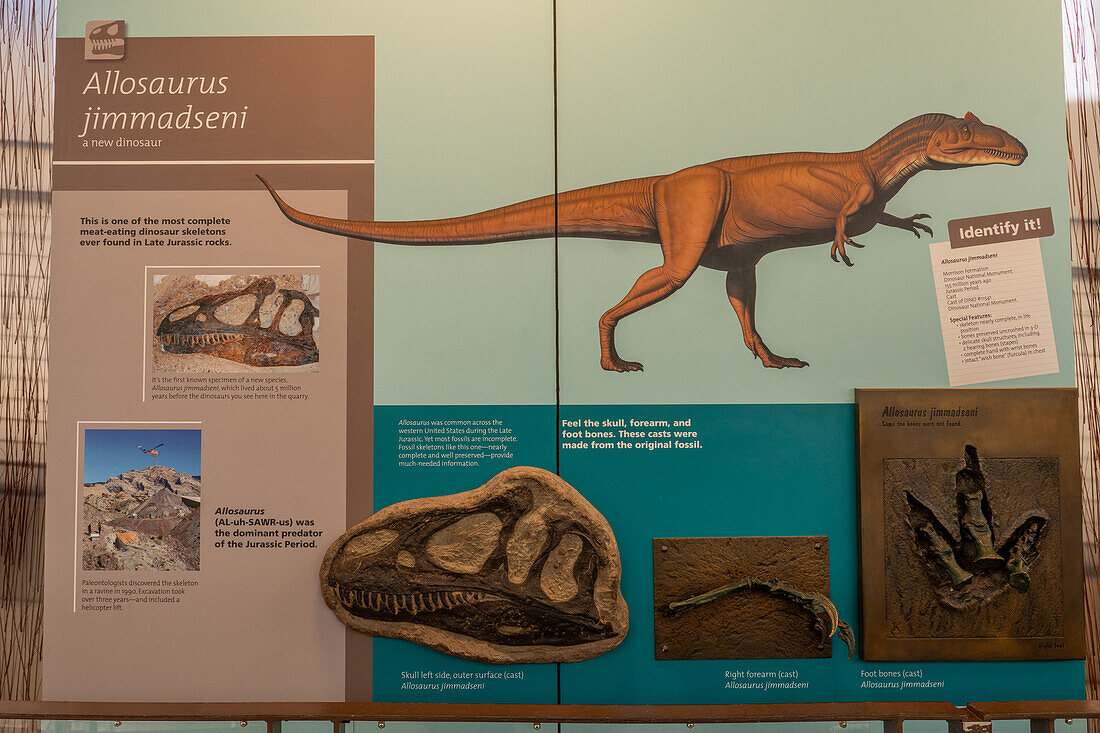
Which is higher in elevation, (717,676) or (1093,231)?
(1093,231)

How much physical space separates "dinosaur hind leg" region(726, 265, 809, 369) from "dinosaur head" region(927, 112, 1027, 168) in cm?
76

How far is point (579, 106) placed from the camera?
8.95ft

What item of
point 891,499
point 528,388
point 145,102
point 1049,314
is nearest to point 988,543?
point 891,499

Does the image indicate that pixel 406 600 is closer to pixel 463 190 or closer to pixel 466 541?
pixel 466 541

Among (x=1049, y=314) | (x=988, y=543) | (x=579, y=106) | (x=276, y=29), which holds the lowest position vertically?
(x=988, y=543)

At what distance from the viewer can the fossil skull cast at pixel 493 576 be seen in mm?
2613

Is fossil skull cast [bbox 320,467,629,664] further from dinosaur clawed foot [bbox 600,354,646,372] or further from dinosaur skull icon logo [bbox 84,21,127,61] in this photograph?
dinosaur skull icon logo [bbox 84,21,127,61]

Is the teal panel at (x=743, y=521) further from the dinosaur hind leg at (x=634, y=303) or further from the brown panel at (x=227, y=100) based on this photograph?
the brown panel at (x=227, y=100)

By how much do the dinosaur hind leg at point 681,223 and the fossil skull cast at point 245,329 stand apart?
111 cm

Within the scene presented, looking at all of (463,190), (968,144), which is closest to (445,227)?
(463,190)

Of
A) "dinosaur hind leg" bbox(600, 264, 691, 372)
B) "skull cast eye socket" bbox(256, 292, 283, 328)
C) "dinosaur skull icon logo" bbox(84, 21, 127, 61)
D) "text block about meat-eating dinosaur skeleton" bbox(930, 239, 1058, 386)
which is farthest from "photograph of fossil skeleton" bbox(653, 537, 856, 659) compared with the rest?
Result: "dinosaur skull icon logo" bbox(84, 21, 127, 61)

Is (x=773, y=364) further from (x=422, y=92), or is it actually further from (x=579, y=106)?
(x=422, y=92)

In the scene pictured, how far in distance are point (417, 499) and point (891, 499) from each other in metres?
1.59

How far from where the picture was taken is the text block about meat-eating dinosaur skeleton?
271cm
